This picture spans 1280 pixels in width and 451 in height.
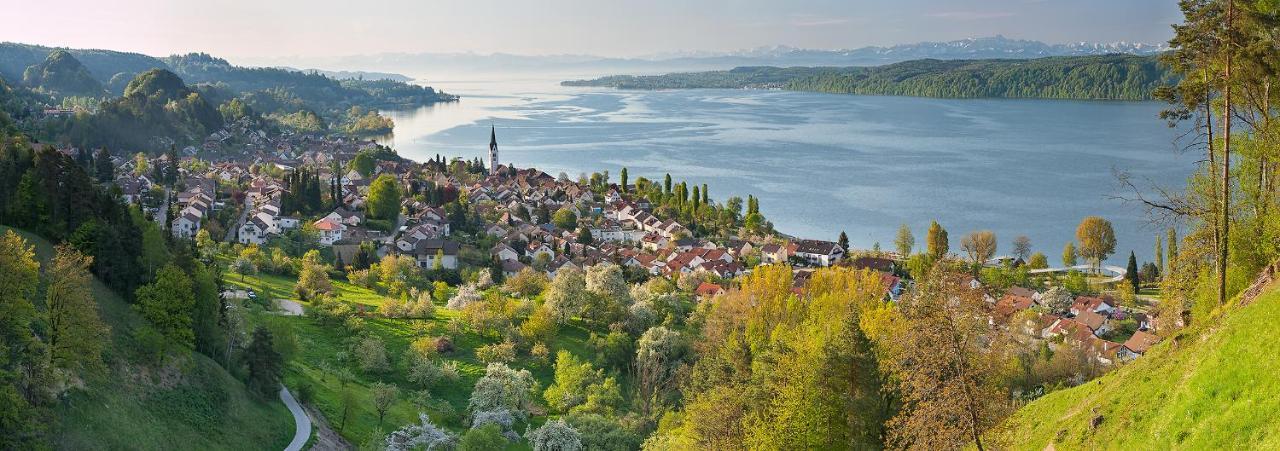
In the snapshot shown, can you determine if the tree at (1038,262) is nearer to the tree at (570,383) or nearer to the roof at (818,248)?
the roof at (818,248)

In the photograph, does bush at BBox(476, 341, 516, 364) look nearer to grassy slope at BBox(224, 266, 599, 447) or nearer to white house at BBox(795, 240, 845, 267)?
grassy slope at BBox(224, 266, 599, 447)

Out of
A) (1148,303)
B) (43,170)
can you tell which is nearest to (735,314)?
(43,170)

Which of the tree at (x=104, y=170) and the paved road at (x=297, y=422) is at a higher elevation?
the tree at (x=104, y=170)

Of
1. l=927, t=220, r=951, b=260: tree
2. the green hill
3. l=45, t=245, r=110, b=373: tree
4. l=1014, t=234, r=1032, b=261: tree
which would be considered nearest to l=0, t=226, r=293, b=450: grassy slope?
l=45, t=245, r=110, b=373: tree

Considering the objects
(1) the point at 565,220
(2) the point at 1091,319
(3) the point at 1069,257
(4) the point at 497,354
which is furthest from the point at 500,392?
(3) the point at 1069,257

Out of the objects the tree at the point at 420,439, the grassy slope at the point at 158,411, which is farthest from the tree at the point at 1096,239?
the grassy slope at the point at 158,411

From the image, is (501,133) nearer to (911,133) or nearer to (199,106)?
(199,106)

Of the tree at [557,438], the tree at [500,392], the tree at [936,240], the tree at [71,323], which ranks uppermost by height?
the tree at [71,323]
